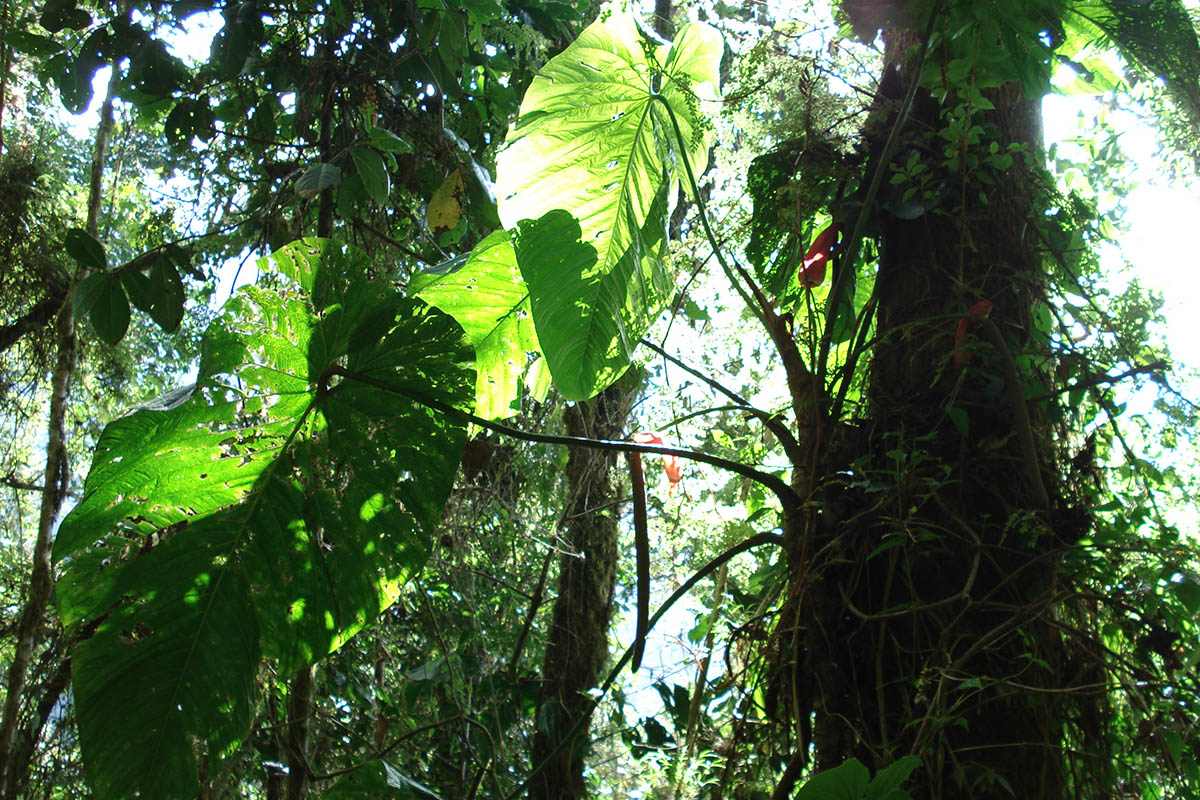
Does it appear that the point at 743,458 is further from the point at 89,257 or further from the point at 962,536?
the point at 89,257

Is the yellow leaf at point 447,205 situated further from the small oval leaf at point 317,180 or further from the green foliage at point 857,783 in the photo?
the green foliage at point 857,783

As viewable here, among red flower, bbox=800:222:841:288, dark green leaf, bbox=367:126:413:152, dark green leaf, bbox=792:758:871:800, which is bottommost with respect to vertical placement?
dark green leaf, bbox=792:758:871:800

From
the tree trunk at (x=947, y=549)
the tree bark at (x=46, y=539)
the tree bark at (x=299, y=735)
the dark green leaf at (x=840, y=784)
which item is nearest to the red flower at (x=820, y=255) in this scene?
the tree trunk at (x=947, y=549)

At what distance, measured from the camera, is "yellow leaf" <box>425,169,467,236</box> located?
1.74m

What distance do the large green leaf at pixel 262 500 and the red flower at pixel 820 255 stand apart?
61 cm

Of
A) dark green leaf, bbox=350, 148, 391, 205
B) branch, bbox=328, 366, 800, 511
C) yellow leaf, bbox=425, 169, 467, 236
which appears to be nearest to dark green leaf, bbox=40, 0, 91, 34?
dark green leaf, bbox=350, 148, 391, 205

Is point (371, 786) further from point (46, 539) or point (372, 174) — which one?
point (46, 539)

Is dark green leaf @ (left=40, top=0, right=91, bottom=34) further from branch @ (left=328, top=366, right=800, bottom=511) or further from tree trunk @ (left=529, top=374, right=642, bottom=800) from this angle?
tree trunk @ (left=529, top=374, right=642, bottom=800)

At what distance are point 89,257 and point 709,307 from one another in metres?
1.50

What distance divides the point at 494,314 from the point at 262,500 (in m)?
0.52

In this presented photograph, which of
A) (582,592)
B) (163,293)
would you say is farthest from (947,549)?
(582,592)

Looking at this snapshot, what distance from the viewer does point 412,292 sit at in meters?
1.34

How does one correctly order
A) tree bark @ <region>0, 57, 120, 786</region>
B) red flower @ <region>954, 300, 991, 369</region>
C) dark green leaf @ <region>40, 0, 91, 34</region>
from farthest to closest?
1. tree bark @ <region>0, 57, 120, 786</region>
2. dark green leaf @ <region>40, 0, 91, 34</region>
3. red flower @ <region>954, 300, 991, 369</region>

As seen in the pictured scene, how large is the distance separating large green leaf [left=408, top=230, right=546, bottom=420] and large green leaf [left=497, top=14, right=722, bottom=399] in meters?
0.09
